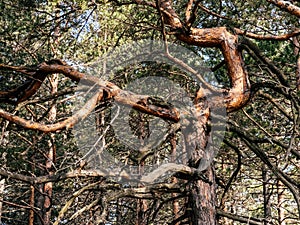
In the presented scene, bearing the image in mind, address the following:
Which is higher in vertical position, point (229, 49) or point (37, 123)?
point (229, 49)

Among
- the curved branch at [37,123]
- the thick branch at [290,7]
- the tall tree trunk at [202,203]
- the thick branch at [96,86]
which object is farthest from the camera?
the thick branch at [290,7]

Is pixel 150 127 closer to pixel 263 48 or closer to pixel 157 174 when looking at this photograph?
pixel 263 48

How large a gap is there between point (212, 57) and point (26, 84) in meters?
3.85

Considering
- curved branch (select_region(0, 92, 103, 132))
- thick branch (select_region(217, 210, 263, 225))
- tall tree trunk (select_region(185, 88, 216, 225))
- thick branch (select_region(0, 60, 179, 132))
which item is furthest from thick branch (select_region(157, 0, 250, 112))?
curved branch (select_region(0, 92, 103, 132))

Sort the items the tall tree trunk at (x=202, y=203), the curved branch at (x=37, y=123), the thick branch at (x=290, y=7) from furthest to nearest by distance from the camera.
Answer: the thick branch at (x=290, y=7), the tall tree trunk at (x=202, y=203), the curved branch at (x=37, y=123)

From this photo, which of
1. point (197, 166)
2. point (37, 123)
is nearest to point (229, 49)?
point (197, 166)

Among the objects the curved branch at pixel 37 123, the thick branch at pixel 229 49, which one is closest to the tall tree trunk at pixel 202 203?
the thick branch at pixel 229 49

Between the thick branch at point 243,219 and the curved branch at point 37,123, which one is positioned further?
the thick branch at point 243,219

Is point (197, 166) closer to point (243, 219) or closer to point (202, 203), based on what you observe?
point (202, 203)

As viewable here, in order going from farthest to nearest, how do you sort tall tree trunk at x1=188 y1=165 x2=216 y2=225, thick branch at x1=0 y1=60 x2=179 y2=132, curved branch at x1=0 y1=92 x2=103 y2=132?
tall tree trunk at x1=188 y1=165 x2=216 y2=225 → thick branch at x1=0 y1=60 x2=179 y2=132 → curved branch at x1=0 y1=92 x2=103 y2=132

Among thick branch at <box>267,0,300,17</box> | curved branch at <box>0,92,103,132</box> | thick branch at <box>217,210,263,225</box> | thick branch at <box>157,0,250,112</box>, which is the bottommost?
thick branch at <box>217,210,263,225</box>

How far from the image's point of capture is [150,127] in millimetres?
9297

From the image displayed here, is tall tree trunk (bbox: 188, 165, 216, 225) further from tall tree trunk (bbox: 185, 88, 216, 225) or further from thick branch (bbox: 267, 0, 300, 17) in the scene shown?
thick branch (bbox: 267, 0, 300, 17)

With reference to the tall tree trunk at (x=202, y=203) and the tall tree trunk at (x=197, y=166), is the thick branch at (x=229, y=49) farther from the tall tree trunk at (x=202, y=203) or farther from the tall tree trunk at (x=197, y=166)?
the tall tree trunk at (x=202, y=203)
